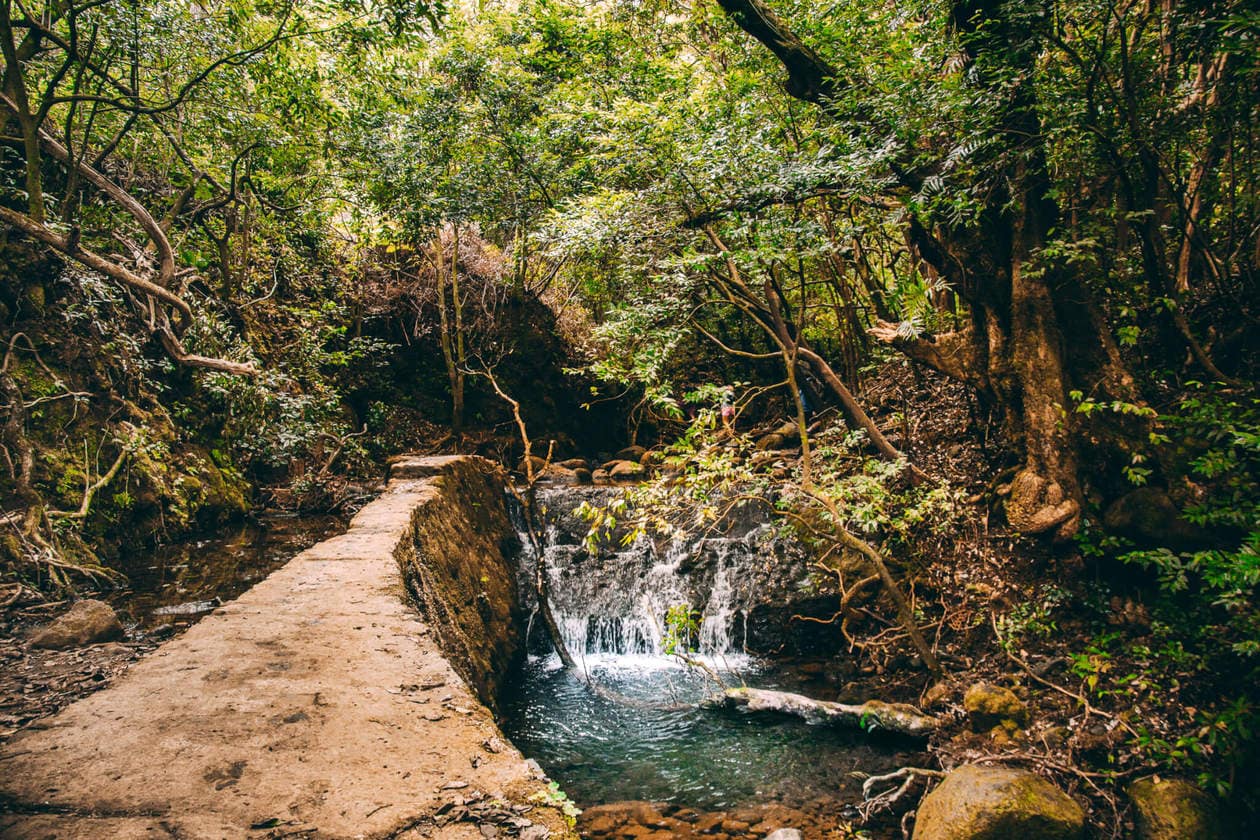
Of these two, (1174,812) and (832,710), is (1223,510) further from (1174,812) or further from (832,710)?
(832,710)

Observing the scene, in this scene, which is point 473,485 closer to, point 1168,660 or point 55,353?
point 55,353

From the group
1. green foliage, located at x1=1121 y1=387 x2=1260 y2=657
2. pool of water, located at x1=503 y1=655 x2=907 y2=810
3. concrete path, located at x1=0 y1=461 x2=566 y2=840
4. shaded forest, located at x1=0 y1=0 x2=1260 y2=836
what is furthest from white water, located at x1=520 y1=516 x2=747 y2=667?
concrete path, located at x1=0 y1=461 x2=566 y2=840

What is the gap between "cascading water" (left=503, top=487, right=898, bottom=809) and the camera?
462 centimetres

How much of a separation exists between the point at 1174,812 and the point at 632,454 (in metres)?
9.86

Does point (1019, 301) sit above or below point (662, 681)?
above

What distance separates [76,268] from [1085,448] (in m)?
10.6

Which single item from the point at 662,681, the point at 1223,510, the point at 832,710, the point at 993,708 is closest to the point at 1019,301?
the point at 1223,510

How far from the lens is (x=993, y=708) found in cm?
436

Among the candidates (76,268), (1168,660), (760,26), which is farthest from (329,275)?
(1168,660)

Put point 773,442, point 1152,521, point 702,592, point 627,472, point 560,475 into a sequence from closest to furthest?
point 1152,521 < point 702,592 < point 773,442 < point 627,472 < point 560,475

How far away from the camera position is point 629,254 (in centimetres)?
598

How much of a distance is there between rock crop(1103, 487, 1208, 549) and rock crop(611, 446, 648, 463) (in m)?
8.54

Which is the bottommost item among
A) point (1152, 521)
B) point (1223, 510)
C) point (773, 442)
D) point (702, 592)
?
point (702, 592)

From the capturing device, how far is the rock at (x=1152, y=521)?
4.11m
